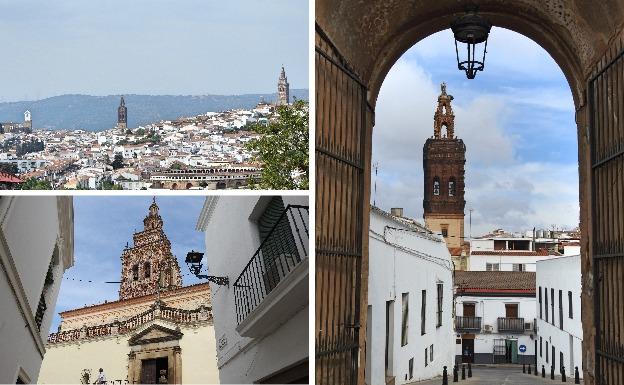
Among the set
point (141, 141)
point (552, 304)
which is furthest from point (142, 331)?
point (141, 141)

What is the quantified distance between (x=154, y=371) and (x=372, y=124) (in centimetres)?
201

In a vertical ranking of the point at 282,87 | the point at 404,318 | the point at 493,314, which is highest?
the point at 282,87

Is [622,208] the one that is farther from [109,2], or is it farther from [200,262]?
[109,2]

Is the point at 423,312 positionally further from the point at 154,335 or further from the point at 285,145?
the point at 154,335

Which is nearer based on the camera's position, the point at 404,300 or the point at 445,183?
the point at 404,300

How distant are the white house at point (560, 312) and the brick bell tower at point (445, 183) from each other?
1935 cm

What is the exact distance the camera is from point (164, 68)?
19.5m

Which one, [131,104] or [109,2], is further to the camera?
[131,104]

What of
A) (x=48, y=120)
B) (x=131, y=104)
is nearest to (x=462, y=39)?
(x=48, y=120)

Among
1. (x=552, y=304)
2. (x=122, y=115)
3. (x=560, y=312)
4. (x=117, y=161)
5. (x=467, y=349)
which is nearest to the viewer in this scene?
(x=560, y=312)

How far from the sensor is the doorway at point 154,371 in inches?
144

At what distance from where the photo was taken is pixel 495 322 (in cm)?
2336

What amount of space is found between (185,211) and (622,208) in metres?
2.17

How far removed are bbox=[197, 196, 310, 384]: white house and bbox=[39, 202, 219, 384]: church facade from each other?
93 mm
